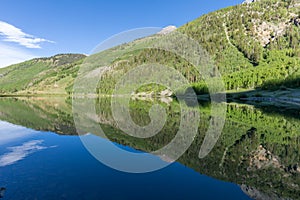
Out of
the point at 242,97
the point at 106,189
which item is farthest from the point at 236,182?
the point at 242,97

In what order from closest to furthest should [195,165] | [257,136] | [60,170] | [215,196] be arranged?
[215,196] → [60,170] → [195,165] → [257,136]

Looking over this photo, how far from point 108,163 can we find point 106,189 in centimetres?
754

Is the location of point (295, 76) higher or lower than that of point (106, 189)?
higher

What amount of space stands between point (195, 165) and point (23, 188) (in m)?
15.9

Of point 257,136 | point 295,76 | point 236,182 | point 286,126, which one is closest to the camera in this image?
point 236,182

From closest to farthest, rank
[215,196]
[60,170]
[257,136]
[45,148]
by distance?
1. [215,196]
2. [60,170]
3. [45,148]
4. [257,136]

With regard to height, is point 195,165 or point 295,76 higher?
point 295,76

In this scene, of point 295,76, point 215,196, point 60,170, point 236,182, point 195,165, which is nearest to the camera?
point 215,196

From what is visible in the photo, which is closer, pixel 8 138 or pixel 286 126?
pixel 8 138

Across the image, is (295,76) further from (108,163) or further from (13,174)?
(13,174)

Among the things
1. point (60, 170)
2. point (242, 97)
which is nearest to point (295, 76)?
point (242, 97)

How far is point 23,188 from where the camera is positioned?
1833 cm

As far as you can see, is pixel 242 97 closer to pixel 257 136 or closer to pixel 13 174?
pixel 257 136

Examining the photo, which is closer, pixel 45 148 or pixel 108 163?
pixel 108 163
